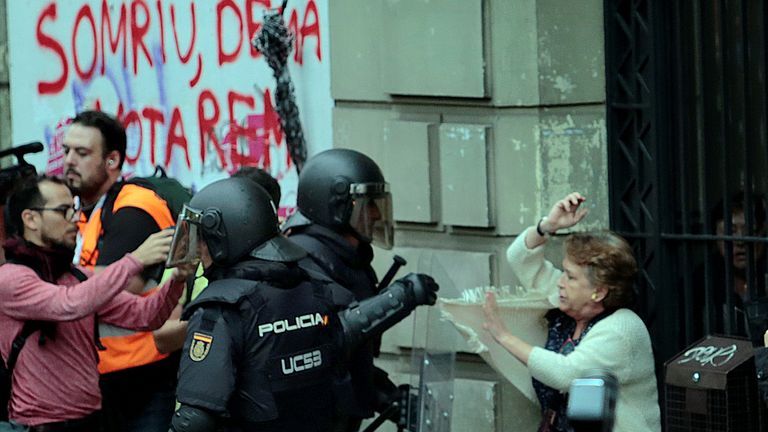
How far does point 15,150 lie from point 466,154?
1814 mm

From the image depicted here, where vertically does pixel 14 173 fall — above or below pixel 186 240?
above

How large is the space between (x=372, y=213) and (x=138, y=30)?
325 cm

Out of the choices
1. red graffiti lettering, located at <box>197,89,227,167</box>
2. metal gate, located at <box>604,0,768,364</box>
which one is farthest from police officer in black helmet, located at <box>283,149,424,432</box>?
red graffiti lettering, located at <box>197,89,227,167</box>

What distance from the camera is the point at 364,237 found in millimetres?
6141

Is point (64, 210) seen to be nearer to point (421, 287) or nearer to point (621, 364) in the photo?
point (421, 287)

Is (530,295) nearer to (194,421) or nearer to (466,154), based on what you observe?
(466,154)

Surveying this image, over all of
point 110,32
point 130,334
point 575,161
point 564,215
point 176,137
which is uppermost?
point 110,32

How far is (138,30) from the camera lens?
9023 millimetres

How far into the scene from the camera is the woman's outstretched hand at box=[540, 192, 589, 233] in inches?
243

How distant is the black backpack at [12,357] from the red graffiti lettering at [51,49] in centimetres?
350

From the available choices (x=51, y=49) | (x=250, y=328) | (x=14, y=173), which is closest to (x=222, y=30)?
(x=51, y=49)

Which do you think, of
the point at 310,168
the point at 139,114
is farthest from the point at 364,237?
the point at 139,114

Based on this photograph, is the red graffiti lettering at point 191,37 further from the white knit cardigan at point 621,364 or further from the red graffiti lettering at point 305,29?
the white knit cardigan at point 621,364

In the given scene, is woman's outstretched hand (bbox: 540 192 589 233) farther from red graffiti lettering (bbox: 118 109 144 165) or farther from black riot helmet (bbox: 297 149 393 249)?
red graffiti lettering (bbox: 118 109 144 165)
